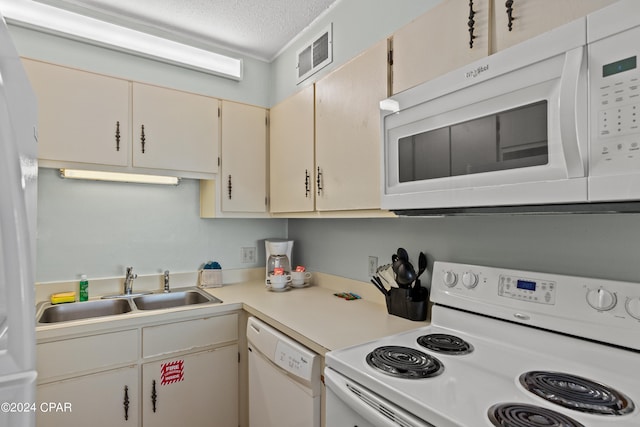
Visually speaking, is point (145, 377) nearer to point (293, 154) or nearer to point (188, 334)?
point (188, 334)

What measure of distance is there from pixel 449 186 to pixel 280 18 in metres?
1.77

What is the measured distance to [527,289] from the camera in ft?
3.86

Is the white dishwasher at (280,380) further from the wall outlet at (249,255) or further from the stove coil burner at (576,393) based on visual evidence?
the wall outlet at (249,255)

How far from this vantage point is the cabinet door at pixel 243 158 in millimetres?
2340

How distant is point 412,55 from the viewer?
4.38 feet

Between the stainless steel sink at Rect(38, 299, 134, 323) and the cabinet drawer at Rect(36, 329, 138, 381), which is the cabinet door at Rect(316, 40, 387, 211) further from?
Result: the stainless steel sink at Rect(38, 299, 134, 323)

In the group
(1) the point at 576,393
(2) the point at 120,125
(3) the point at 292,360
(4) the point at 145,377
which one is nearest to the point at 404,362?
(1) the point at 576,393

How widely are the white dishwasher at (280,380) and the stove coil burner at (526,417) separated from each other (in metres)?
0.69

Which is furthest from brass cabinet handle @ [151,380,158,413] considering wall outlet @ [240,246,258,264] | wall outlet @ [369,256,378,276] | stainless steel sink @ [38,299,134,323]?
wall outlet @ [369,256,378,276]

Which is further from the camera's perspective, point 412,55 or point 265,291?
point 265,291

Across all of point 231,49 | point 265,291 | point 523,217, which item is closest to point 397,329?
point 523,217

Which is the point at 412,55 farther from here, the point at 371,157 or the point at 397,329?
the point at 397,329

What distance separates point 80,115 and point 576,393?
2.40 metres

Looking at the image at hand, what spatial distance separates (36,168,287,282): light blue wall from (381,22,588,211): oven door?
63.0 inches
